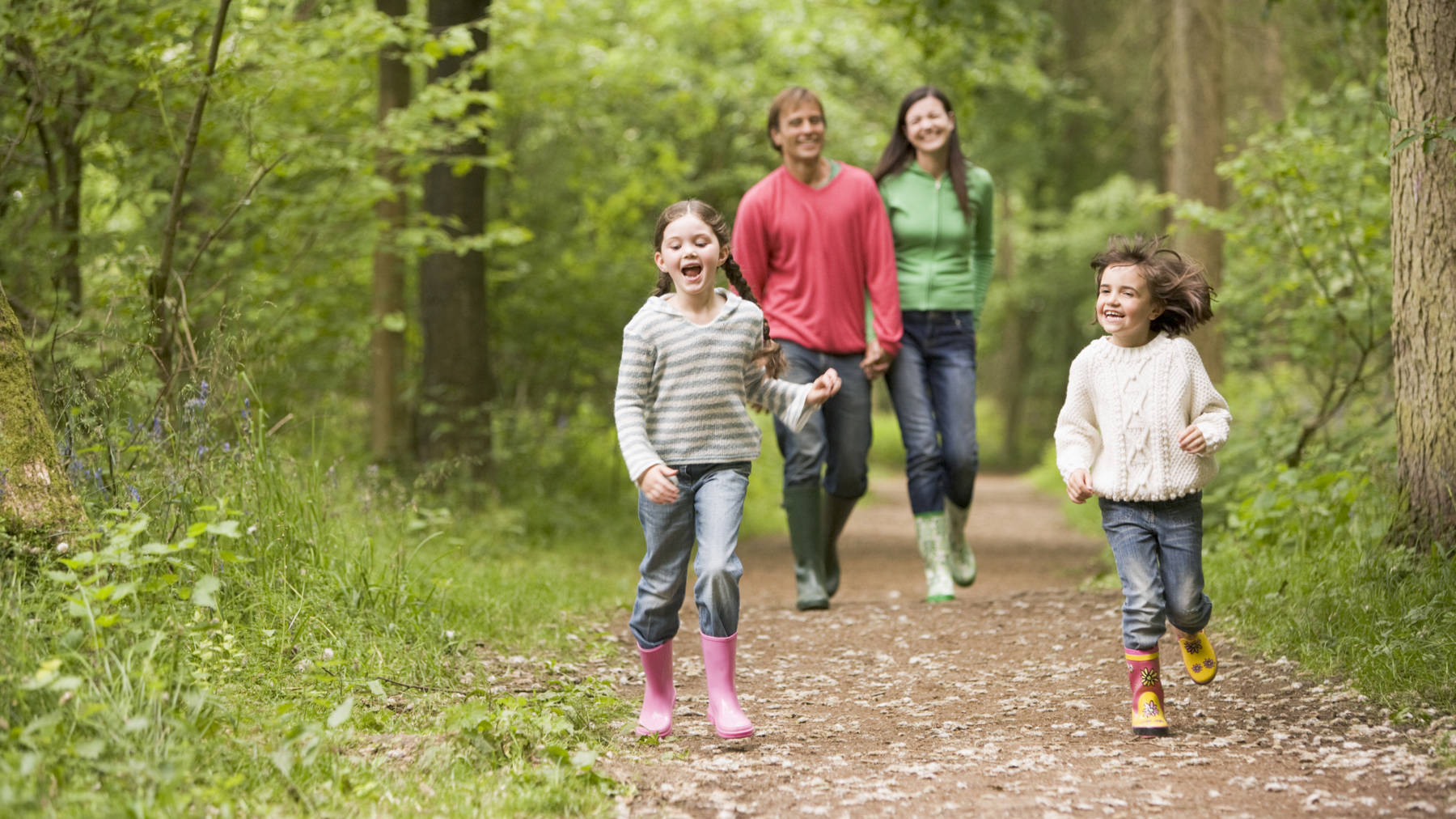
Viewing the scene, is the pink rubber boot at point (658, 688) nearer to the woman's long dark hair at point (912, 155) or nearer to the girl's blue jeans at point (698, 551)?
the girl's blue jeans at point (698, 551)

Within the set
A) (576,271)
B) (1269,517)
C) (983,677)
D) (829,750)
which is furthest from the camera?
(576,271)

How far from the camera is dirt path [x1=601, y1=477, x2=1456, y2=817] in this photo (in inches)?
127

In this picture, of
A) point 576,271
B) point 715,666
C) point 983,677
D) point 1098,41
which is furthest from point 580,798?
point 1098,41

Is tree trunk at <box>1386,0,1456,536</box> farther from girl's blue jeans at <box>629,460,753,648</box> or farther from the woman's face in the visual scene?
girl's blue jeans at <box>629,460,753,648</box>

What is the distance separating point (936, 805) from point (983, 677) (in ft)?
5.62

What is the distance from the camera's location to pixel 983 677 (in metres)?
4.87

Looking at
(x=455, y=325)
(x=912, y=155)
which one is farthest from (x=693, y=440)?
(x=455, y=325)

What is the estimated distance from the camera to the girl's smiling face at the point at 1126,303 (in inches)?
156

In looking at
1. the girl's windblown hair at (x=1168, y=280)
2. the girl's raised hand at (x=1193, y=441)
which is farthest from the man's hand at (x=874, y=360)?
the girl's raised hand at (x=1193, y=441)

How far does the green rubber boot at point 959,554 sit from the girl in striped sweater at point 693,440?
2734mm

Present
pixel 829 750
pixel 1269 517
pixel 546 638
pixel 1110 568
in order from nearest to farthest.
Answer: pixel 829 750 → pixel 546 638 → pixel 1269 517 → pixel 1110 568

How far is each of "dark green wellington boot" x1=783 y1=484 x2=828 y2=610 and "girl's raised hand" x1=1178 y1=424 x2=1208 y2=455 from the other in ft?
8.25

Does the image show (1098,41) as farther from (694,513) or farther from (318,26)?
(694,513)

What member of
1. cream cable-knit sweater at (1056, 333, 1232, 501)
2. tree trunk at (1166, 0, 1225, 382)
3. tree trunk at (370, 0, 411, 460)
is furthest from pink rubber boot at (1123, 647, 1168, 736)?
tree trunk at (1166, 0, 1225, 382)
